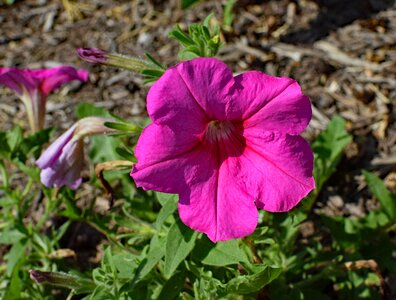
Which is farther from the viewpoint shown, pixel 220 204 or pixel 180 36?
pixel 180 36

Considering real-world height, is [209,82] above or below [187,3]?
above

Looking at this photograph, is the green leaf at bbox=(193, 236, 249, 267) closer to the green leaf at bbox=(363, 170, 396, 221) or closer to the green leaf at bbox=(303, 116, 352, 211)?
the green leaf at bbox=(303, 116, 352, 211)

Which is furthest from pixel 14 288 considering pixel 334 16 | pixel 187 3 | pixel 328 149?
pixel 334 16

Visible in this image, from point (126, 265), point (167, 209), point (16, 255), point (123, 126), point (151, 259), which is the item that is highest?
point (123, 126)

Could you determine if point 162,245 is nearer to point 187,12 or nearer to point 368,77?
point 368,77

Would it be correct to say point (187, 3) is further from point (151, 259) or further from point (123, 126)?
point (151, 259)

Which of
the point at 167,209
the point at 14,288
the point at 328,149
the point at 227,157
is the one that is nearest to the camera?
the point at 227,157
